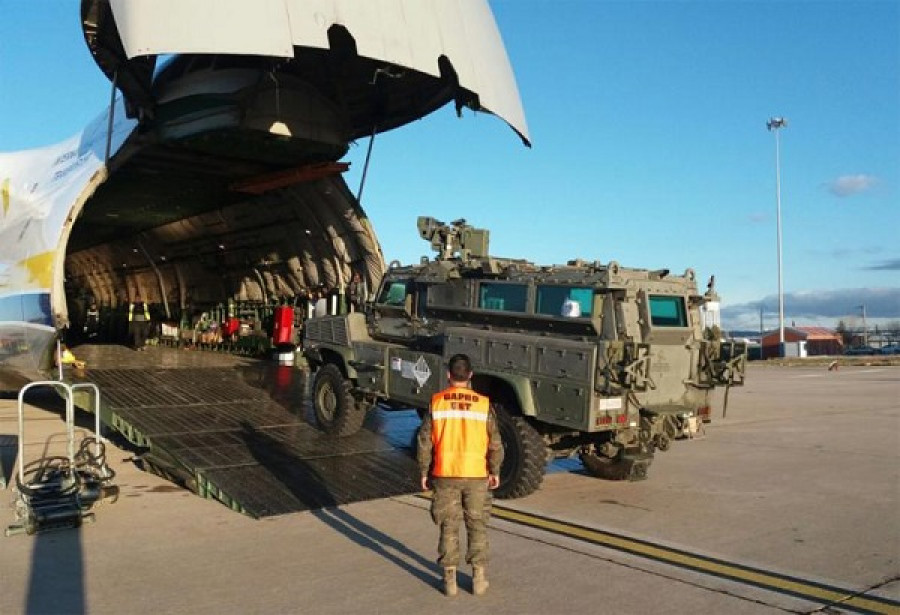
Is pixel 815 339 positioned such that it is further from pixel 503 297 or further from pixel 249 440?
pixel 249 440

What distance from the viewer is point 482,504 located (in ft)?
15.8

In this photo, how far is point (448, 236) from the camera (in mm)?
9805

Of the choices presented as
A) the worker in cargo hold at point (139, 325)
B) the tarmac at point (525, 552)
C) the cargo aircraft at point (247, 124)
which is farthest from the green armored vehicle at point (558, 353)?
the worker in cargo hold at point (139, 325)

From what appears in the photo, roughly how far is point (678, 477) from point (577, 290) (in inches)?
115

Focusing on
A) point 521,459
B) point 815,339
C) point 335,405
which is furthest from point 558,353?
point 815,339

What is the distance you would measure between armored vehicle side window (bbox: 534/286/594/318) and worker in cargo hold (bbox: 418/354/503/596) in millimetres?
2924

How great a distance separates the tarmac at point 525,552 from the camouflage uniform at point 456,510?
0.27 m

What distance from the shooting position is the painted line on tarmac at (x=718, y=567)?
15.8 ft

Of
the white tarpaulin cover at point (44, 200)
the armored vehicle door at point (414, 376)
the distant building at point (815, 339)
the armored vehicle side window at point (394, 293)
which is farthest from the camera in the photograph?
the distant building at point (815, 339)

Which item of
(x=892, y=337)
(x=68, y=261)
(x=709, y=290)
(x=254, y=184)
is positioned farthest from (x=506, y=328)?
(x=892, y=337)

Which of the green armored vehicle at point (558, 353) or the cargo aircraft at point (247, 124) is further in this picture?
the cargo aircraft at point (247, 124)

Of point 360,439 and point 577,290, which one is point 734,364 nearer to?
point 577,290

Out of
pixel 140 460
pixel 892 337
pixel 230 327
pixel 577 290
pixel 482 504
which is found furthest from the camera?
pixel 892 337

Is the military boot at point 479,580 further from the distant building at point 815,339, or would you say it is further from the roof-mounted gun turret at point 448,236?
the distant building at point 815,339
